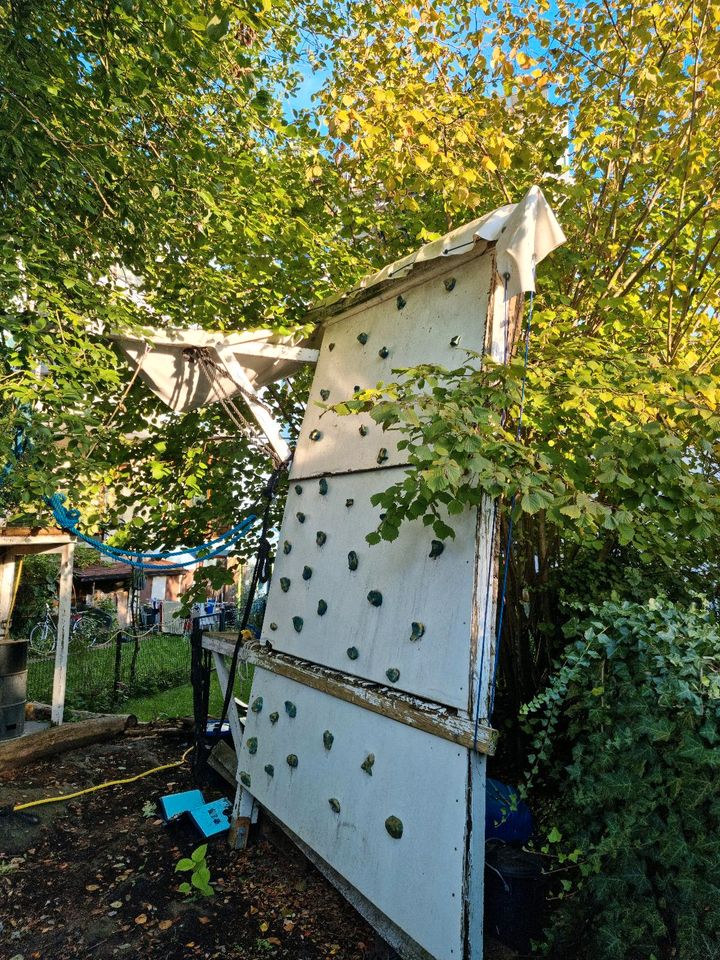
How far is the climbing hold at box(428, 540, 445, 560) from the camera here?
3176 millimetres

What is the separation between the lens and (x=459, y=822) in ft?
8.83

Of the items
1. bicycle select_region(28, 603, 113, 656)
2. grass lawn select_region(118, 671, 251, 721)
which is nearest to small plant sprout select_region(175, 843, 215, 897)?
grass lawn select_region(118, 671, 251, 721)

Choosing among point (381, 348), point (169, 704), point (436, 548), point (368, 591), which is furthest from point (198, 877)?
point (169, 704)

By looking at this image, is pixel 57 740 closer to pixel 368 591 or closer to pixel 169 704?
pixel 169 704

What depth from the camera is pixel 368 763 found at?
129 inches

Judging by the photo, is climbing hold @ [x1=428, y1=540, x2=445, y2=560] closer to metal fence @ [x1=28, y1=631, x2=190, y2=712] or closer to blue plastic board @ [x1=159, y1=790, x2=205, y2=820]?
blue plastic board @ [x1=159, y1=790, x2=205, y2=820]

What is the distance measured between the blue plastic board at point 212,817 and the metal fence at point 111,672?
19.8ft

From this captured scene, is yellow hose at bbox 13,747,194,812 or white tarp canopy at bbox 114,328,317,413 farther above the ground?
white tarp canopy at bbox 114,328,317,413

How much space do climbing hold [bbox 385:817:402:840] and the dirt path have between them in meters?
0.85

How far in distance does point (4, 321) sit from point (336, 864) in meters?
3.83

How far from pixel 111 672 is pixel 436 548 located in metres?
11.4

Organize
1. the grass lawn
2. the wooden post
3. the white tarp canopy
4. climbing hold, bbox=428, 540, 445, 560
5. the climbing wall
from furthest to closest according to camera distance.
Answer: the grass lawn < the wooden post < the white tarp canopy < climbing hold, bbox=428, 540, 445, 560 < the climbing wall

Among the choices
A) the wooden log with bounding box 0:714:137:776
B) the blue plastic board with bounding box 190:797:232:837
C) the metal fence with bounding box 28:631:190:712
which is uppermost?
the blue plastic board with bounding box 190:797:232:837

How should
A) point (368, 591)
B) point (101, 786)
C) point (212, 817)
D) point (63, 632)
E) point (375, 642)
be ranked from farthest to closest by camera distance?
point (63, 632), point (101, 786), point (212, 817), point (368, 591), point (375, 642)
